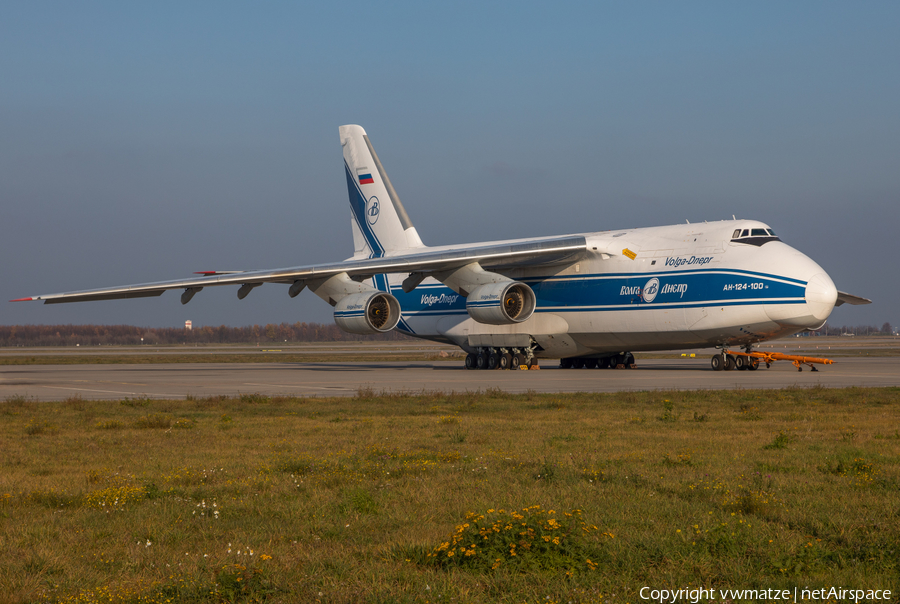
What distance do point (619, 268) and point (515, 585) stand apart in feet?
78.3

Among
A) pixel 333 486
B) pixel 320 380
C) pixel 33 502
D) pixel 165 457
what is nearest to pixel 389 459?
pixel 333 486

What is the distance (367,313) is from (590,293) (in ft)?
25.6

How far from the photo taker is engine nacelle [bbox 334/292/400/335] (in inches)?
1161

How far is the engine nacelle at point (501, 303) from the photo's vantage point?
91.5 feet

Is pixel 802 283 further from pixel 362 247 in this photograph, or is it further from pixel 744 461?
pixel 362 247

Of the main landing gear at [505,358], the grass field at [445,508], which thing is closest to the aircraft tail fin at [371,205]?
the main landing gear at [505,358]

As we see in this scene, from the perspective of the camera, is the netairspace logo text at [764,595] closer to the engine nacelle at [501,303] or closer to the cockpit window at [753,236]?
the cockpit window at [753,236]

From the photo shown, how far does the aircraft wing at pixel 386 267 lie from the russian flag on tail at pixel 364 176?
842 centimetres

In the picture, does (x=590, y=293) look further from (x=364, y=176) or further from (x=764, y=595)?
(x=764, y=595)

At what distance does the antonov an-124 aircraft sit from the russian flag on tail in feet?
17.7

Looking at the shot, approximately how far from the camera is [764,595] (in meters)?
4.68

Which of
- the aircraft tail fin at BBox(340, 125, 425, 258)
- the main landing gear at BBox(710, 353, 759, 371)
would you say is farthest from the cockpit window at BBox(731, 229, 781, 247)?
the aircraft tail fin at BBox(340, 125, 425, 258)

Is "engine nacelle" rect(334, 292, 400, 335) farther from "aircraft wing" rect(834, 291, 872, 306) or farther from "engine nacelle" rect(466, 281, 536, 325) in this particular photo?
"aircraft wing" rect(834, 291, 872, 306)

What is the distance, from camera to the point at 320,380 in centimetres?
2547
